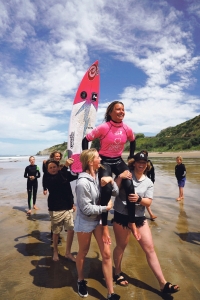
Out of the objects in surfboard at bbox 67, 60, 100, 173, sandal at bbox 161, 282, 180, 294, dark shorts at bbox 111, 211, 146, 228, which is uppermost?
surfboard at bbox 67, 60, 100, 173

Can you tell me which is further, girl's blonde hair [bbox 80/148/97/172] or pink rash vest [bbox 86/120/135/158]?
pink rash vest [bbox 86/120/135/158]

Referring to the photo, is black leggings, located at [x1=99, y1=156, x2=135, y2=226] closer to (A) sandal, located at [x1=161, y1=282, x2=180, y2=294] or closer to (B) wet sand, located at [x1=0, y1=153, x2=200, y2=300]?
(A) sandal, located at [x1=161, y1=282, x2=180, y2=294]

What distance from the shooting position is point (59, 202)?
443 cm

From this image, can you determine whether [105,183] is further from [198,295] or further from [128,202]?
[198,295]

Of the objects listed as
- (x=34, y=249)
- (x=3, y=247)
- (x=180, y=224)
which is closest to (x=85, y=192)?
(x=34, y=249)

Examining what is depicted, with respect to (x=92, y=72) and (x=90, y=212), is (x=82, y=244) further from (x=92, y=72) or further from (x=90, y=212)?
(x=92, y=72)

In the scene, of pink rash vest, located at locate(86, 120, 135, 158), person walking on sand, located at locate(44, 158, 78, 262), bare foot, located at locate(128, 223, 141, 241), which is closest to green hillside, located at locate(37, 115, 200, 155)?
person walking on sand, located at locate(44, 158, 78, 262)

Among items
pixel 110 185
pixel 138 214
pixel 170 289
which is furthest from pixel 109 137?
pixel 170 289

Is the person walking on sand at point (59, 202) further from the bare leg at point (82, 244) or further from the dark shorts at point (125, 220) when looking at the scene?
the dark shorts at point (125, 220)

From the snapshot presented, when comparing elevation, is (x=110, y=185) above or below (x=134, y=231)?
above

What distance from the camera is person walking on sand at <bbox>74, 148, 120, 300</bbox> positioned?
2977 mm

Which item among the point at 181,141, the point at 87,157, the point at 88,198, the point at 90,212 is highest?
the point at 181,141

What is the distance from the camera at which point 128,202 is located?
10.8 feet

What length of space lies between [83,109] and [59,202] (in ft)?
9.64
